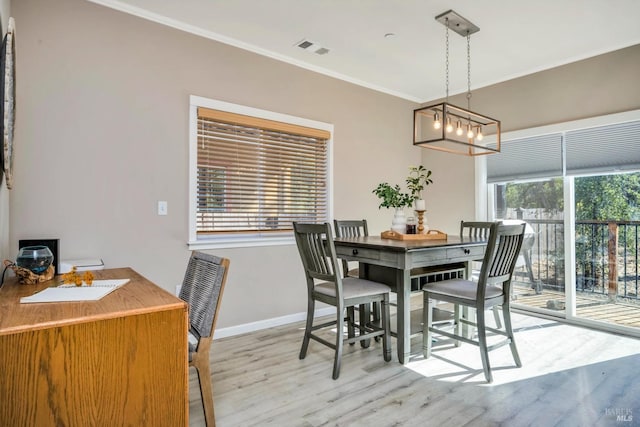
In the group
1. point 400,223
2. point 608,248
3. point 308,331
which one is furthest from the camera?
point 608,248

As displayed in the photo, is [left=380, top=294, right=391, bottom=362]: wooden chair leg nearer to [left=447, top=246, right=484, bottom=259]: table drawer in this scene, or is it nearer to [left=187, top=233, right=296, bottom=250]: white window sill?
[left=447, top=246, right=484, bottom=259]: table drawer

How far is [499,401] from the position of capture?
213cm

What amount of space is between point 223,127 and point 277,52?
3.19 ft

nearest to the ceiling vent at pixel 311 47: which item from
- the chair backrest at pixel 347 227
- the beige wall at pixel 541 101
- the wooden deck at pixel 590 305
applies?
the chair backrest at pixel 347 227

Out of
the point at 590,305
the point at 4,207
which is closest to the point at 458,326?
the point at 590,305

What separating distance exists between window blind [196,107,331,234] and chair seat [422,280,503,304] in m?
1.62

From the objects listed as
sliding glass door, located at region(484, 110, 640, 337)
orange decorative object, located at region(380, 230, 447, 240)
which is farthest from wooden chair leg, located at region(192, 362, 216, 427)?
sliding glass door, located at region(484, 110, 640, 337)

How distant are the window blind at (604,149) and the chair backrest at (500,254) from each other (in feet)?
5.72

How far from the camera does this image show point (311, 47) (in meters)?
3.45

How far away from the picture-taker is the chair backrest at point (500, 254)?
7.72 feet

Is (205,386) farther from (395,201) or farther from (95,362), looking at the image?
(395,201)

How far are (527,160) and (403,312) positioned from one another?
2618 mm

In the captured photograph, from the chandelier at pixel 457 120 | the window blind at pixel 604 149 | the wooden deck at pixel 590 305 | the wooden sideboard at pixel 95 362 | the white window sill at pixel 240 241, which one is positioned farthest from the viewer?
the wooden deck at pixel 590 305

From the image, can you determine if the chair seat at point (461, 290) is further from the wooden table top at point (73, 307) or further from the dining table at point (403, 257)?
the wooden table top at point (73, 307)
